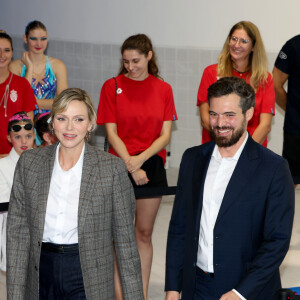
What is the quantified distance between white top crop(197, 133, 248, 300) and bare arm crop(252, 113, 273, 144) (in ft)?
5.89

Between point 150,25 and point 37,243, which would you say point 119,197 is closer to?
point 37,243

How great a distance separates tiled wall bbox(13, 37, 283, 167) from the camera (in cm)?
1011

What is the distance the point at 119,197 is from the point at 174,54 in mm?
7133

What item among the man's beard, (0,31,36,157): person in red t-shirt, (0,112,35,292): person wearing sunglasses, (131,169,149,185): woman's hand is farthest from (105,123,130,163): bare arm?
the man's beard

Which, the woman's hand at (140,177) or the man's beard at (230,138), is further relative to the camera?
the woman's hand at (140,177)

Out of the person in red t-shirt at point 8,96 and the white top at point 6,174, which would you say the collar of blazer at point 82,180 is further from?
the person in red t-shirt at point 8,96

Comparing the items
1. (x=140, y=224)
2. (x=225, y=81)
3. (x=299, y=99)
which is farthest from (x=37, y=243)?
(x=299, y=99)

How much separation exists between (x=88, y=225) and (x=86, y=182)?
22cm

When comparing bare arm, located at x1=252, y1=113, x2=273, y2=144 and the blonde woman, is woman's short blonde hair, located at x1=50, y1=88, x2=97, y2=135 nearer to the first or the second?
the blonde woman

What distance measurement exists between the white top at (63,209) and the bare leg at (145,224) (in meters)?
1.70

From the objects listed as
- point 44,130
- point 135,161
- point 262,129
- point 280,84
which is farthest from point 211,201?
point 280,84

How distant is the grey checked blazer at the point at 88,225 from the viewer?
11.4ft

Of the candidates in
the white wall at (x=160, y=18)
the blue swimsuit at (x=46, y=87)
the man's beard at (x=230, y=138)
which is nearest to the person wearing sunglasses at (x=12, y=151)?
the blue swimsuit at (x=46, y=87)

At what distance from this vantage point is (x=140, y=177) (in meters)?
5.19
